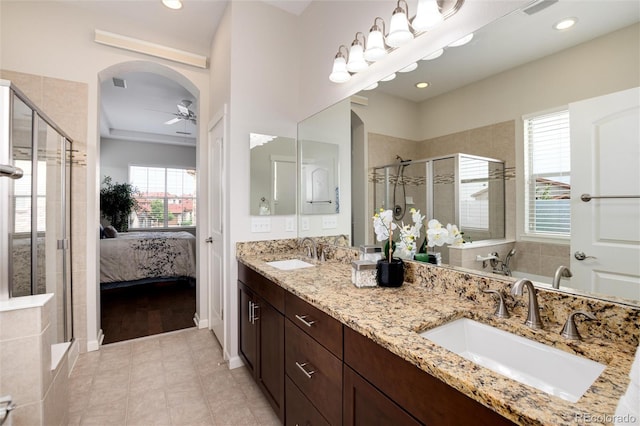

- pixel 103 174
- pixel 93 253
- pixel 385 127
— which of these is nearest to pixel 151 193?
pixel 103 174

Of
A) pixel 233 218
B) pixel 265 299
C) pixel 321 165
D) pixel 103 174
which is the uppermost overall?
pixel 103 174

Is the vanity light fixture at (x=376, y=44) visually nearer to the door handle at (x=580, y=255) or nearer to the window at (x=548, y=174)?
the window at (x=548, y=174)

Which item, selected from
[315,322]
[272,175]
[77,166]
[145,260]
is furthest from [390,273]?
[145,260]

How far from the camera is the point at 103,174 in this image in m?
6.40

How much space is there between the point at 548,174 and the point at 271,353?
63.0 inches

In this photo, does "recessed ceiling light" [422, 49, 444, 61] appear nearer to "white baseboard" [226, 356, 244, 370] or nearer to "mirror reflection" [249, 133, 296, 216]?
"mirror reflection" [249, 133, 296, 216]

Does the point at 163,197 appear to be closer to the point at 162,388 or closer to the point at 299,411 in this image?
the point at 162,388

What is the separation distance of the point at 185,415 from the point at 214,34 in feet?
10.5

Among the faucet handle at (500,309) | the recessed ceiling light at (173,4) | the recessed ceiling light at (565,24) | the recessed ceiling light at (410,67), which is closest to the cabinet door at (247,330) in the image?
the faucet handle at (500,309)

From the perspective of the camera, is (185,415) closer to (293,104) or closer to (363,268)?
(363,268)

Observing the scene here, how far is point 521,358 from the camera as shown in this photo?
91cm

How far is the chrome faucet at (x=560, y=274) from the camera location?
97cm

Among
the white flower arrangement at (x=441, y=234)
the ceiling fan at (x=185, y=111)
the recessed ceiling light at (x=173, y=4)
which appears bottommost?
the white flower arrangement at (x=441, y=234)

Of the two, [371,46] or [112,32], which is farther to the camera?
[112,32]
